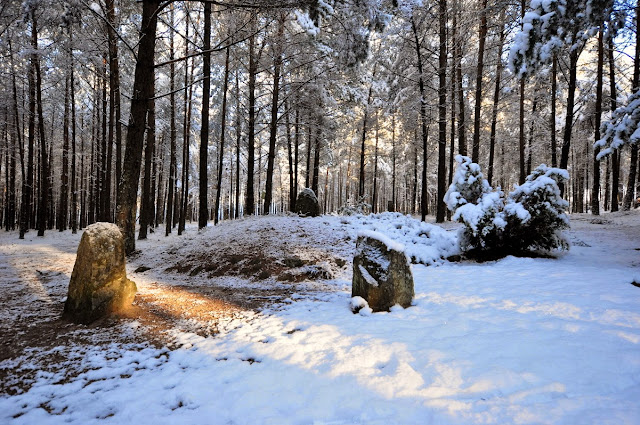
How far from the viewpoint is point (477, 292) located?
4.70 metres

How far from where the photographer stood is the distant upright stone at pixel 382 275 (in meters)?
4.37

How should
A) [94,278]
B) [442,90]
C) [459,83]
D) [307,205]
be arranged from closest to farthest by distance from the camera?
[94,278] < [307,205] < [442,90] < [459,83]

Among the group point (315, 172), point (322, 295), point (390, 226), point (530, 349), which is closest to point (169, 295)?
point (322, 295)

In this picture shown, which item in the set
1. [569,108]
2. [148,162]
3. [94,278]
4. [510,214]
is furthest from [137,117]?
[569,108]

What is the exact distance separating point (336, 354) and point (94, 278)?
10.9 feet

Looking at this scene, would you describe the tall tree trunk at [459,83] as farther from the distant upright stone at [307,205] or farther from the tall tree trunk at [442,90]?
the distant upright stone at [307,205]

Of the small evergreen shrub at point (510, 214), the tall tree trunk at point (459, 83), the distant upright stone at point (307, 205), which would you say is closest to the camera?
the small evergreen shrub at point (510, 214)

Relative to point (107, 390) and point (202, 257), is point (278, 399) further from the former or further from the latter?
point (202, 257)

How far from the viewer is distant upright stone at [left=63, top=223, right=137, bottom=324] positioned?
3814mm

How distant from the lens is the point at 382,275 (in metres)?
4.38

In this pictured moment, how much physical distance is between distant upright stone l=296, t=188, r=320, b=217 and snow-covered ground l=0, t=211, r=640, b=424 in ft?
17.8

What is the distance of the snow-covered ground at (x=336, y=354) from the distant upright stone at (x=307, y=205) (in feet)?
17.8

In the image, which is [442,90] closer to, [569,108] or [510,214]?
[569,108]

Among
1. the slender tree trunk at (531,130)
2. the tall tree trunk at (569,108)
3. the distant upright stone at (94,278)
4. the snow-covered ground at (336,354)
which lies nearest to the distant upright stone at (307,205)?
the snow-covered ground at (336,354)
